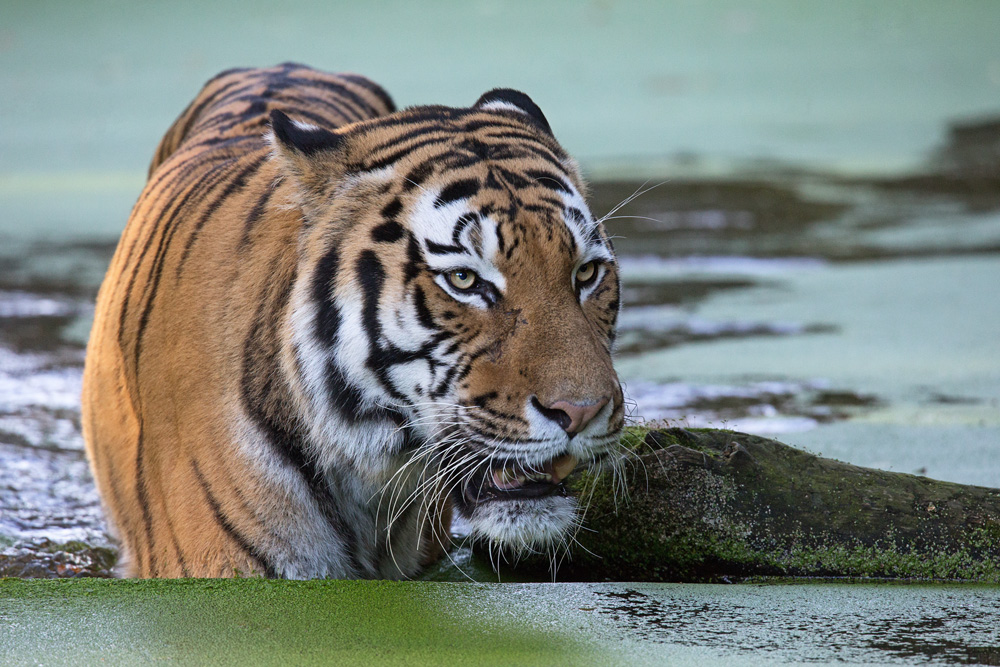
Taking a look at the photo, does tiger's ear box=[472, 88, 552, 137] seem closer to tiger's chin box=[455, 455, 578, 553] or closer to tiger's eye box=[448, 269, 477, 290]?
tiger's eye box=[448, 269, 477, 290]

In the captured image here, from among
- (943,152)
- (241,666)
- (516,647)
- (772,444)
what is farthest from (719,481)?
(943,152)

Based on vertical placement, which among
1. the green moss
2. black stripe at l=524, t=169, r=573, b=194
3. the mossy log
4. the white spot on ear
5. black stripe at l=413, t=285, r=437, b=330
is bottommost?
the green moss

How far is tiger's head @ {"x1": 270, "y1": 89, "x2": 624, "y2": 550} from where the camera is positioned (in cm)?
182

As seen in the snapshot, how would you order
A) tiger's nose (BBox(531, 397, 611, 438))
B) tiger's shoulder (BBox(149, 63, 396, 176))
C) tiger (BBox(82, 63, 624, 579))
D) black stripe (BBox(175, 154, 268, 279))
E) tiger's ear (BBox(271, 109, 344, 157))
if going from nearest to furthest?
tiger's nose (BBox(531, 397, 611, 438)) → tiger (BBox(82, 63, 624, 579)) → tiger's ear (BBox(271, 109, 344, 157)) → black stripe (BBox(175, 154, 268, 279)) → tiger's shoulder (BBox(149, 63, 396, 176))

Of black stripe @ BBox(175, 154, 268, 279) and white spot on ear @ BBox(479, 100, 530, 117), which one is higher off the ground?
white spot on ear @ BBox(479, 100, 530, 117)

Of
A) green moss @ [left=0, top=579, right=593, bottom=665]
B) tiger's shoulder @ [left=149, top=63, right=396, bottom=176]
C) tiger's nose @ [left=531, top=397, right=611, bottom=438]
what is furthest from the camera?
tiger's shoulder @ [left=149, top=63, right=396, bottom=176]

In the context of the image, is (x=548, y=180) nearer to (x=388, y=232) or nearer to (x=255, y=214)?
(x=388, y=232)

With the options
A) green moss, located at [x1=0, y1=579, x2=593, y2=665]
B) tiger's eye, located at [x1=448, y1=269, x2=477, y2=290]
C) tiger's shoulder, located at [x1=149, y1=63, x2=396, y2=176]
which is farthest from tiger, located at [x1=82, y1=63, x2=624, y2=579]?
tiger's shoulder, located at [x1=149, y1=63, x2=396, y2=176]

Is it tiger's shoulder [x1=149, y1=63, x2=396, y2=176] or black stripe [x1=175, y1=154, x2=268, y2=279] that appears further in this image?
tiger's shoulder [x1=149, y1=63, x2=396, y2=176]

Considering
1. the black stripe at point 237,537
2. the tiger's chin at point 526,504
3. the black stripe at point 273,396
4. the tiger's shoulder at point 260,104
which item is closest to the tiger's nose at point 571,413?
the tiger's chin at point 526,504

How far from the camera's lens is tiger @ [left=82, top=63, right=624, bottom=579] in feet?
6.10

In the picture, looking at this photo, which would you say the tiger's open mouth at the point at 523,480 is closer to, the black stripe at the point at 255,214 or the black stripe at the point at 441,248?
the black stripe at the point at 441,248

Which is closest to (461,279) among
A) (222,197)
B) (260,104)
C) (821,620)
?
(222,197)

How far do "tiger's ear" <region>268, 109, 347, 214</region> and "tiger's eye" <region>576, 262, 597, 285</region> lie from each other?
46cm
